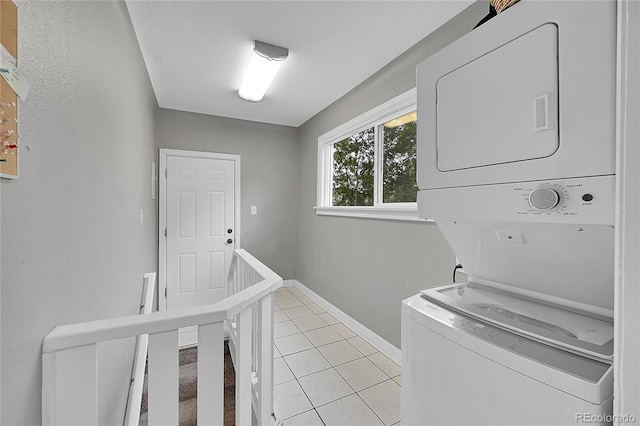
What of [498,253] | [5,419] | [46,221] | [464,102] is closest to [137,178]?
A: [46,221]

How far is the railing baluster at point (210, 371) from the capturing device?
958mm

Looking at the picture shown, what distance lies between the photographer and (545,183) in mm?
712

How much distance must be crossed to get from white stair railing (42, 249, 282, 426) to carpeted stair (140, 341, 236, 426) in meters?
0.79

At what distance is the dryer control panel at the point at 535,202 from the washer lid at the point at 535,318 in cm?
34

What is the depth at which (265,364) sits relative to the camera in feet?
4.44

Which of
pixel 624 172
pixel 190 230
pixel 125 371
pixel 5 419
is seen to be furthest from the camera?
pixel 190 230

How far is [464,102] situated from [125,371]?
2.21 metres

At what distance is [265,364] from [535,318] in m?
1.16

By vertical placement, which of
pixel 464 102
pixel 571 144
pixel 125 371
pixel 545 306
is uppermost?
pixel 464 102

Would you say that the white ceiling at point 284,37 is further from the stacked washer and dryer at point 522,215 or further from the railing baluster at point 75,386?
the railing baluster at point 75,386

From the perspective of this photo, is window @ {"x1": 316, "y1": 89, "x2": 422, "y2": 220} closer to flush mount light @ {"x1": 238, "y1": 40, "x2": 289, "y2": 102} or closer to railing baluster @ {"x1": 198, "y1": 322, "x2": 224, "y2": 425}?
flush mount light @ {"x1": 238, "y1": 40, "x2": 289, "y2": 102}

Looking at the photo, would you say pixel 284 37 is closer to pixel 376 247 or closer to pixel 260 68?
pixel 260 68

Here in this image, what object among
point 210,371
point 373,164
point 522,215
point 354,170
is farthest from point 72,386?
point 354,170

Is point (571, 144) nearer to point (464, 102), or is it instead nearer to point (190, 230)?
point (464, 102)
